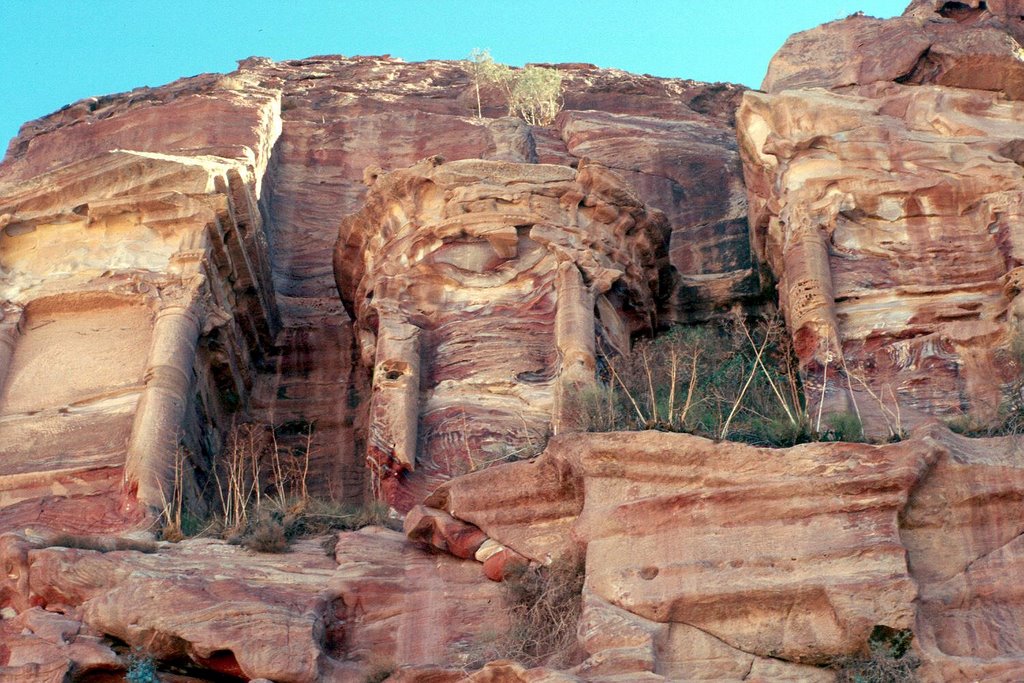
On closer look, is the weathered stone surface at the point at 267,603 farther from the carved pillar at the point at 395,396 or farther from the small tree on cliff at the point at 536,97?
the small tree on cliff at the point at 536,97

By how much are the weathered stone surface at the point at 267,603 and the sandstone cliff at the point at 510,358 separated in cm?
4

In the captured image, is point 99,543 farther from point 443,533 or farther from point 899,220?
point 899,220

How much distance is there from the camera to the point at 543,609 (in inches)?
655

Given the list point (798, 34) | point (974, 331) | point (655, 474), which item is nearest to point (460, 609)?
point (655, 474)

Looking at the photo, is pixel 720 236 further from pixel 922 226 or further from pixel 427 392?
pixel 427 392

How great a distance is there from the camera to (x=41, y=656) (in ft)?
53.6

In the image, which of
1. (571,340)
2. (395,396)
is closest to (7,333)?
(395,396)

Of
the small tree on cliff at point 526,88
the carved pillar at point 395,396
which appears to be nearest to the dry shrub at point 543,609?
the carved pillar at point 395,396

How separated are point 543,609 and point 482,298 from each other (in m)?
7.99

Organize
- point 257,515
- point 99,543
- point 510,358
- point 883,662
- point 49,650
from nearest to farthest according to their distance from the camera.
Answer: point 883,662, point 49,650, point 99,543, point 257,515, point 510,358

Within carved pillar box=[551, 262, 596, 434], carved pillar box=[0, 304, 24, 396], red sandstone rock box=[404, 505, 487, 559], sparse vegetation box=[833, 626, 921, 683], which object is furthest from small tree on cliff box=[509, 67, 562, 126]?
sparse vegetation box=[833, 626, 921, 683]

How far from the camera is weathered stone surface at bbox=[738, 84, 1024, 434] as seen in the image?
73.2ft

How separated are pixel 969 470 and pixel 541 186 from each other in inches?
386

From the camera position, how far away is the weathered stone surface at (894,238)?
22.3 m
